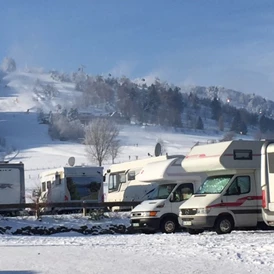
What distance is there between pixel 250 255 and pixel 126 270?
2.65 metres

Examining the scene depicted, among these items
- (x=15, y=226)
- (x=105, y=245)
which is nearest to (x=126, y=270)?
(x=105, y=245)

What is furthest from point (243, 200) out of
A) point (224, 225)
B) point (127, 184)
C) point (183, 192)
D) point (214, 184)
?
point (127, 184)

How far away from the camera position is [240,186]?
18938 mm

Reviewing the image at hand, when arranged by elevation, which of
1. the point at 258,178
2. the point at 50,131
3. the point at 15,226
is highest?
the point at 50,131

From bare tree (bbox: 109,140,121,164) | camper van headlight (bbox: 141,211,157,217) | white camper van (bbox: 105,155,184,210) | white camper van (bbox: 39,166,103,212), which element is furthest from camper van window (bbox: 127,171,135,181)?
bare tree (bbox: 109,140,121,164)

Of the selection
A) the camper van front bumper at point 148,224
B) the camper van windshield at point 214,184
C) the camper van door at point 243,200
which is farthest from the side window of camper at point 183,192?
the camper van door at point 243,200

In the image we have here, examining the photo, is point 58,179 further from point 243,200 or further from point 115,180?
point 243,200

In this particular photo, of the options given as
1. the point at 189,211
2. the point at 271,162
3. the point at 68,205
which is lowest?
the point at 68,205

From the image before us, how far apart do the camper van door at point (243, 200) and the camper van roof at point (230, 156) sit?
A: 0.48 meters

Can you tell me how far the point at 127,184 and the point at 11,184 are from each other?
5.53m

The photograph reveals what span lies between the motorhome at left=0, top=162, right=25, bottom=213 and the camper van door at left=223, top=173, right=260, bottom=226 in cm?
1433

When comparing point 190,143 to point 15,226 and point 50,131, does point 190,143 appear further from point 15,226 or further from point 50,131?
point 15,226

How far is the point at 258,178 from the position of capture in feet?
62.2

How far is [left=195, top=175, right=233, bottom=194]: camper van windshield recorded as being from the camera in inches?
744
